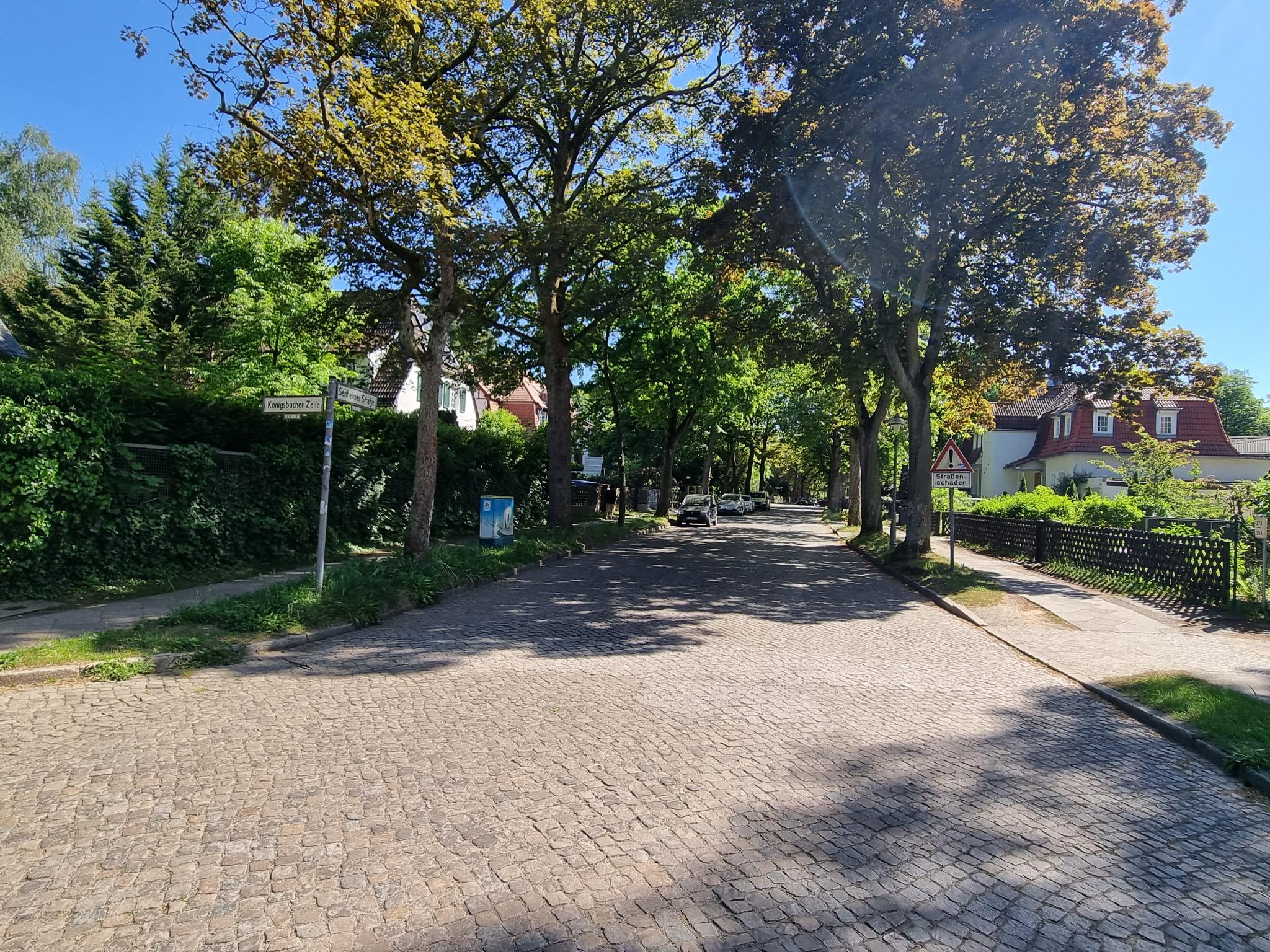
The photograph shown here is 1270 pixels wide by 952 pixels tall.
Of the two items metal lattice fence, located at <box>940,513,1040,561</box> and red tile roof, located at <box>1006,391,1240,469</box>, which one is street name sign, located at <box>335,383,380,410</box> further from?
red tile roof, located at <box>1006,391,1240,469</box>

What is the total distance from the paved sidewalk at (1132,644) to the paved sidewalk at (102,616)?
34.4ft

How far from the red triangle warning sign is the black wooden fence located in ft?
10.0

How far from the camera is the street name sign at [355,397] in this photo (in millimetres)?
10321

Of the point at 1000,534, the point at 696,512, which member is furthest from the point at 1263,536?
the point at 696,512

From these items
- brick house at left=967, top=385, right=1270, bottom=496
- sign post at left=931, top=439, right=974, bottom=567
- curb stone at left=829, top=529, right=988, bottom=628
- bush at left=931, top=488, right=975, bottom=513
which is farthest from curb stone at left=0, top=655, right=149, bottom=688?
brick house at left=967, top=385, right=1270, bottom=496

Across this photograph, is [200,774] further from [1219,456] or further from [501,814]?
[1219,456]

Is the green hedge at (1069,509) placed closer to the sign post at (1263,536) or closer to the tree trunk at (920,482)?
the tree trunk at (920,482)

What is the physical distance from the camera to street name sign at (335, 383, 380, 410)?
10321mm

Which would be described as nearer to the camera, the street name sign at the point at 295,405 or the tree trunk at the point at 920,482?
the street name sign at the point at 295,405

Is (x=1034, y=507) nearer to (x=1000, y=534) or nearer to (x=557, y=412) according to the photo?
(x=1000, y=534)

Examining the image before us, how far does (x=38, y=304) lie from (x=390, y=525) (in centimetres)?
1358

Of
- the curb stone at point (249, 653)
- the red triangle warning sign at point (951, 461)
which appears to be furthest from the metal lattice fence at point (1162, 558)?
the curb stone at point (249, 653)

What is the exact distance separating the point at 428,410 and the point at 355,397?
8.21 ft

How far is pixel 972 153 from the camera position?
15172 millimetres
